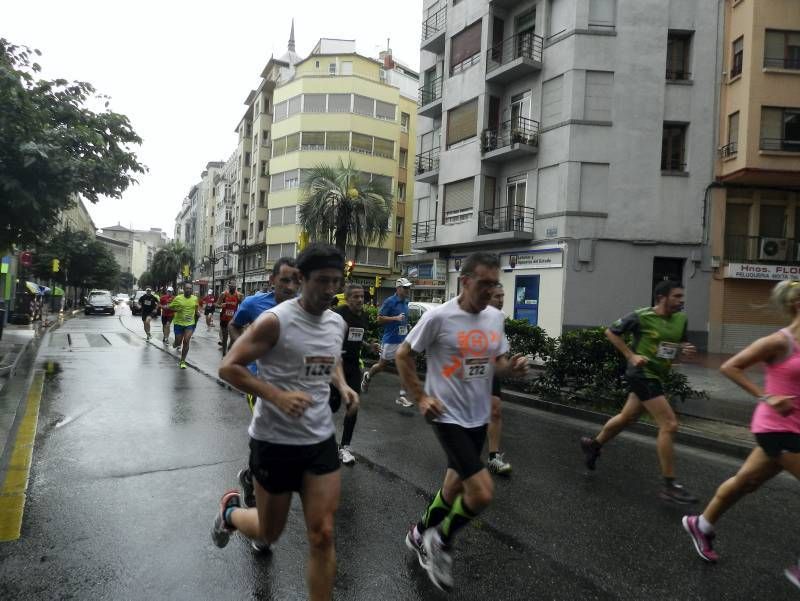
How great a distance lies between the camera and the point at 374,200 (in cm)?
2706

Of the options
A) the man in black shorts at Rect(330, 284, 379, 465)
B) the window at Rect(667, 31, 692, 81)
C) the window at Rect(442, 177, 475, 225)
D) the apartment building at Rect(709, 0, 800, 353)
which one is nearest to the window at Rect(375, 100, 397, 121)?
the window at Rect(442, 177, 475, 225)

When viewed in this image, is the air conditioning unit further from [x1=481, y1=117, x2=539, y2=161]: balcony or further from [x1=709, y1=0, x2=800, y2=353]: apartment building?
[x1=481, y1=117, x2=539, y2=161]: balcony

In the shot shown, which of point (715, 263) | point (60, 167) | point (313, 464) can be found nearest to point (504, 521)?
point (313, 464)

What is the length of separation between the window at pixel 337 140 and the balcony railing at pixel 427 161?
15.9 m

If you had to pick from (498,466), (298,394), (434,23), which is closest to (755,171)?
(434,23)

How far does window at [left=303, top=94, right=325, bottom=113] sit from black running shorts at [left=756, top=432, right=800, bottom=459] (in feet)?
147

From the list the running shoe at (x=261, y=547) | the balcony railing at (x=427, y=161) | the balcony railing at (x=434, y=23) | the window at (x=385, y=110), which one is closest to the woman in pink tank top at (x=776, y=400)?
the running shoe at (x=261, y=547)

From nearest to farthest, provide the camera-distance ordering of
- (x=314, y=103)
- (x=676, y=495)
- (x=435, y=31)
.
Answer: (x=676, y=495)
(x=435, y=31)
(x=314, y=103)

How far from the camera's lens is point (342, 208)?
2633 cm

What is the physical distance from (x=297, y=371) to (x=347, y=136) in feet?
144

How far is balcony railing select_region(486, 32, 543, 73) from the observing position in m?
22.9

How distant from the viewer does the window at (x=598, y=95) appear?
→ 2114cm

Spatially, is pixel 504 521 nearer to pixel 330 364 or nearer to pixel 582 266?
pixel 330 364

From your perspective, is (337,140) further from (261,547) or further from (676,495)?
(261,547)
